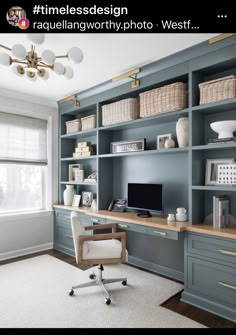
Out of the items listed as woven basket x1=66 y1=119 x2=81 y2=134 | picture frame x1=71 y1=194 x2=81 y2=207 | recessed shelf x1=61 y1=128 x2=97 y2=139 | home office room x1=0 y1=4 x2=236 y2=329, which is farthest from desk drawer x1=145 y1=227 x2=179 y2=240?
woven basket x1=66 y1=119 x2=81 y2=134

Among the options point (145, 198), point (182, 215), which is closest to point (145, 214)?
point (145, 198)

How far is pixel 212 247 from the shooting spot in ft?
7.30

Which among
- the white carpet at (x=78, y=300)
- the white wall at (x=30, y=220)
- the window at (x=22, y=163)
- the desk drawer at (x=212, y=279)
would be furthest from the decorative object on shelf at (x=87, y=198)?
the desk drawer at (x=212, y=279)

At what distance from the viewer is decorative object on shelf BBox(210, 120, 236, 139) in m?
2.27

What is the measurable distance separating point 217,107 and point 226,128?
0.78 ft

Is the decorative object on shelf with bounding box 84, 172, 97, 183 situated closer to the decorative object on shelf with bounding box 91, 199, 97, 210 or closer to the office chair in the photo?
the decorative object on shelf with bounding box 91, 199, 97, 210

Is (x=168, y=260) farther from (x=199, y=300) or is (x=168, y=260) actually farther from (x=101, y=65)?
(x=101, y=65)

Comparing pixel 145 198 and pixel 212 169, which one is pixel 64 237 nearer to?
pixel 145 198

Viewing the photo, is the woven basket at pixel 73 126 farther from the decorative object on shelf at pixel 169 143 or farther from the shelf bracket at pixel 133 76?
the decorative object on shelf at pixel 169 143

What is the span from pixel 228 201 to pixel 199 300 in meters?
1.02

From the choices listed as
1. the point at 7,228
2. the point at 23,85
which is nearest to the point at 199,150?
the point at 23,85

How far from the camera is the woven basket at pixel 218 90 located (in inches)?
87.1

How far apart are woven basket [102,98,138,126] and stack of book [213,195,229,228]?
1.49 m
